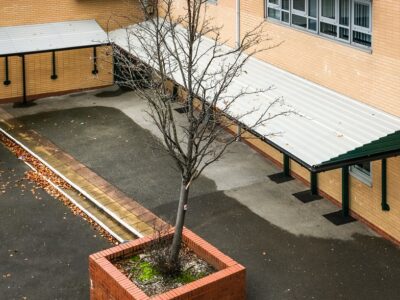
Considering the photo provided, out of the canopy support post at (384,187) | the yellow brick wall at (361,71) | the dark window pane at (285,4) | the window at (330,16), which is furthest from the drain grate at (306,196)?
the dark window pane at (285,4)

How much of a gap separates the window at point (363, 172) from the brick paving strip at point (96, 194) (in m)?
4.46

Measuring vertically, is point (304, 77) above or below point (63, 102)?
above

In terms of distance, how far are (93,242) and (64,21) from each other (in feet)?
40.8

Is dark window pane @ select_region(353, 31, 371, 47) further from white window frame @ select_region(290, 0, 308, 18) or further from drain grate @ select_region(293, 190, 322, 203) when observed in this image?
drain grate @ select_region(293, 190, 322, 203)

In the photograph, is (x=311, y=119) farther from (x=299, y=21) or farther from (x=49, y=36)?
(x=49, y=36)

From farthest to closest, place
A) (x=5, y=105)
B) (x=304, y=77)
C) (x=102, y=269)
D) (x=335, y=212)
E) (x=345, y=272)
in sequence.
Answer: (x=5, y=105) < (x=304, y=77) < (x=335, y=212) < (x=345, y=272) < (x=102, y=269)

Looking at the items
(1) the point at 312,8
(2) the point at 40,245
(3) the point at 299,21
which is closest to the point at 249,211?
(2) the point at 40,245

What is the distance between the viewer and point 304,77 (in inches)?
687

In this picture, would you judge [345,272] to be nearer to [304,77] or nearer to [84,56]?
[304,77]

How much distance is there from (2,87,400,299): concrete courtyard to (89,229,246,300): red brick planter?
3.40ft

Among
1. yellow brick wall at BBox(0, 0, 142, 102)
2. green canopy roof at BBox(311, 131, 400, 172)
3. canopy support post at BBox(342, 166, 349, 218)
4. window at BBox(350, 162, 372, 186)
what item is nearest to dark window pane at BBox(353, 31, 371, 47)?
green canopy roof at BBox(311, 131, 400, 172)

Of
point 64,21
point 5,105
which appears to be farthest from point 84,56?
point 5,105

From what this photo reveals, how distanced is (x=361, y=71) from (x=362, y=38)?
28.6 inches

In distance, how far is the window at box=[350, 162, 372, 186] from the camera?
15258mm
